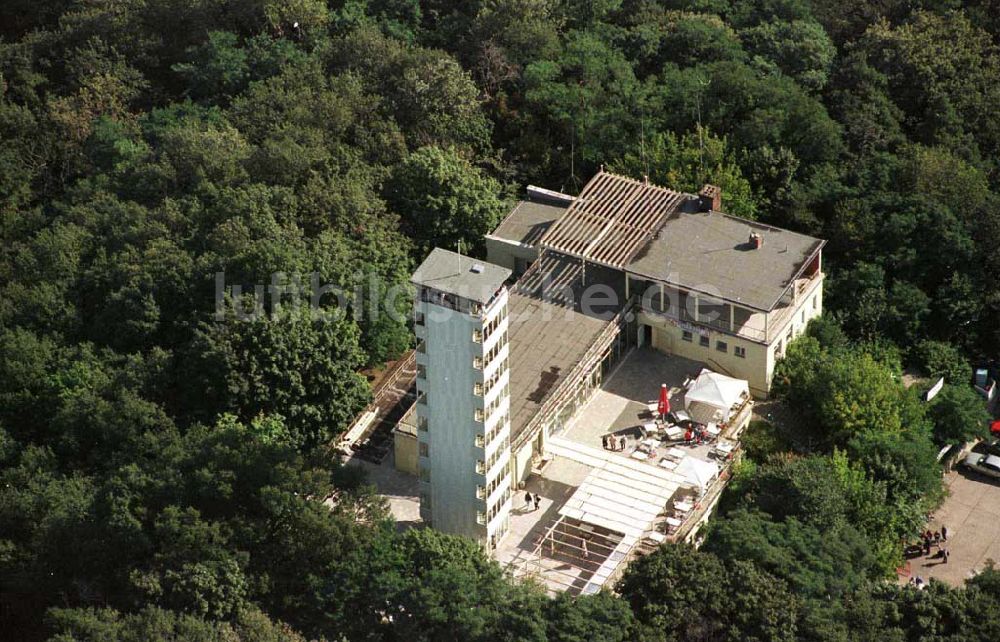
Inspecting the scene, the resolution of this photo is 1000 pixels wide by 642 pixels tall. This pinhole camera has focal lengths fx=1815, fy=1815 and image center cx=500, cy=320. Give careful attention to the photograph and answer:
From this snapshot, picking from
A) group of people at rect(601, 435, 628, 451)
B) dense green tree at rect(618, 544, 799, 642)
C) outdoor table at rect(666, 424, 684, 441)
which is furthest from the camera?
outdoor table at rect(666, 424, 684, 441)

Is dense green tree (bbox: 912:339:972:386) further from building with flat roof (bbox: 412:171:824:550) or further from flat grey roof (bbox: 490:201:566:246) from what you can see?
flat grey roof (bbox: 490:201:566:246)

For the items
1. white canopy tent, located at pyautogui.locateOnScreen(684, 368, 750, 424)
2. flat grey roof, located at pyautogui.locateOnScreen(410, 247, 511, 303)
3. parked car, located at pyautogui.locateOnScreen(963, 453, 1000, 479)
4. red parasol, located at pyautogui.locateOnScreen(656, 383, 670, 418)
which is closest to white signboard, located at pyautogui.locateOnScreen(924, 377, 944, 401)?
parked car, located at pyautogui.locateOnScreen(963, 453, 1000, 479)

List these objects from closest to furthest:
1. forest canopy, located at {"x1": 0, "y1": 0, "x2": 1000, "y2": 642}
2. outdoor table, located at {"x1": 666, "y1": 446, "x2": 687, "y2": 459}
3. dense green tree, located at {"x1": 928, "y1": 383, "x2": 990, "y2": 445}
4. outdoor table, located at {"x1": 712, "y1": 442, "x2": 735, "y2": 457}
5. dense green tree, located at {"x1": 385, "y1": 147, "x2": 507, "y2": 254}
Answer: forest canopy, located at {"x1": 0, "y1": 0, "x2": 1000, "y2": 642} → outdoor table, located at {"x1": 666, "y1": 446, "x2": 687, "y2": 459} → outdoor table, located at {"x1": 712, "y1": 442, "x2": 735, "y2": 457} → dense green tree, located at {"x1": 928, "y1": 383, "x2": 990, "y2": 445} → dense green tree, located at {"x1": 385, "y1": 147, "x2": 507, "y2": 254}

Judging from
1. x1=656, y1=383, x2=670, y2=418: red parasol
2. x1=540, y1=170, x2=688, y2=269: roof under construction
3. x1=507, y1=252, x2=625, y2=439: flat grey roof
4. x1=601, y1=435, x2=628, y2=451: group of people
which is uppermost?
x1=540, y1=170, x2=688, y2=269: roof under construction

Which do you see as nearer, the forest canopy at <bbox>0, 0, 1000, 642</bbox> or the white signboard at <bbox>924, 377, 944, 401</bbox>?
the forest canopy at <bbox>0, 0, 1000, 642</bbox>

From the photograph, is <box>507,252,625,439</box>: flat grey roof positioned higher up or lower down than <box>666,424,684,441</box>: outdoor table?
higher up

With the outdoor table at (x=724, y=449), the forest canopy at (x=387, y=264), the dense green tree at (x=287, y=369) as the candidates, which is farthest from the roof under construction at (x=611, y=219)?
the dense green tree at (x=287, y=369)

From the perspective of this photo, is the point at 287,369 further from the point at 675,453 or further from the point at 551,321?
the point at 675,453

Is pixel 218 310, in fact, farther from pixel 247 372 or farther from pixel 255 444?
pixel 255 444
